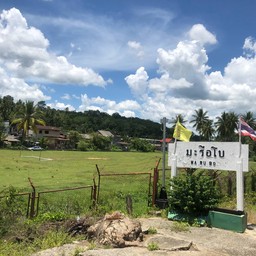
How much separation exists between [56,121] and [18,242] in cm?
12606

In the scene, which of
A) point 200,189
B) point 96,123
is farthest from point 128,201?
point 96,123

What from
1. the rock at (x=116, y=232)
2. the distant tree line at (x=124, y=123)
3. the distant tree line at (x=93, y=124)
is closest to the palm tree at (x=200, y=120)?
the distant tree line at (x=124, y=123)

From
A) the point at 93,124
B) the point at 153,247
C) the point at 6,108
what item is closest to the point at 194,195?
the point at 153,247

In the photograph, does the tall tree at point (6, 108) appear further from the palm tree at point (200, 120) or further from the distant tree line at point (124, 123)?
the palm tree at point (200, 120)

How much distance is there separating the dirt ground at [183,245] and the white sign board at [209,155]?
217 cm

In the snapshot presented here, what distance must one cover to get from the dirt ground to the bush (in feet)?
2.50

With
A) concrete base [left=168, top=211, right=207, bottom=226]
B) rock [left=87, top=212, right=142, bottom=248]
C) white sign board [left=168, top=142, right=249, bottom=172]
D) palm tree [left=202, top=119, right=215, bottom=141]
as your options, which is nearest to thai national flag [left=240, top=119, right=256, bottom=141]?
white sign board [left=168, top=142, right=249, bottom=172]

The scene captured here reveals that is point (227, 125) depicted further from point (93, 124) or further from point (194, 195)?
point (93, 124)

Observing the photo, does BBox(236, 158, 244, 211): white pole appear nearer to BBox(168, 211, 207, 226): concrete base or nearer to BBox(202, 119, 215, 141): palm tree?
BBox(168, 211, 207, 226): concrete base

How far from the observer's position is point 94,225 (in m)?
9.11

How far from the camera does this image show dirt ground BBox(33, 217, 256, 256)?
7500 mm

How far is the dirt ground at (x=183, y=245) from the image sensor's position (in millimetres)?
7500

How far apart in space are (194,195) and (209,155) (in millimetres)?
1782

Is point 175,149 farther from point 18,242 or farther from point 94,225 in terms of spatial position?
point 18,242
